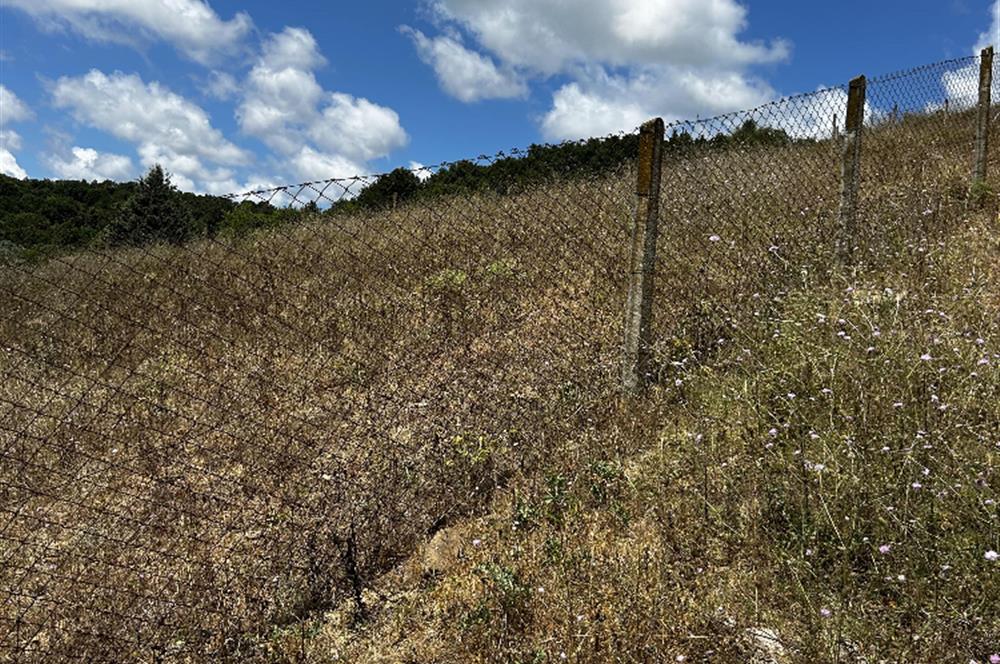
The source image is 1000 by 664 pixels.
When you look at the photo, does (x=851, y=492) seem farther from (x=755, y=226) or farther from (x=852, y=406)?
(x=755, y=226)

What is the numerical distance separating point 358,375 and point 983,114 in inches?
255

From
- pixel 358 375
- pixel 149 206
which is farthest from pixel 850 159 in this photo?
pixel 149 206

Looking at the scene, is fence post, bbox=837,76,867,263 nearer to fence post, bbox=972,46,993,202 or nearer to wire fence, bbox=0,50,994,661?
wire fence, bbox=0,50,994,661

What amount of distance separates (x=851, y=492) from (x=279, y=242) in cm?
921

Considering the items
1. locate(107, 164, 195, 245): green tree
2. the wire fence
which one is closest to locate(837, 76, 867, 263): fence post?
the wire fence

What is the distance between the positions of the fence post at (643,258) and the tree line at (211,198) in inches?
17.5

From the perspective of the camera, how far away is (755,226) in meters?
5.99

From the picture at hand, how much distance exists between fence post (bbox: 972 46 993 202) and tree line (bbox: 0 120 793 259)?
70.5 inches

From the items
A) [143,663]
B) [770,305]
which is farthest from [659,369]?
[143,663]

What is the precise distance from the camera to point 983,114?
613cm

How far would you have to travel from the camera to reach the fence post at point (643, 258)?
4.04 metres

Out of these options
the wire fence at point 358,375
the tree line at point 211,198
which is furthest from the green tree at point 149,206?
the wire fence at point 358,375

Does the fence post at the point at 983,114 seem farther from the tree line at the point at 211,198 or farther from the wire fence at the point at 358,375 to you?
the tree line at the point at 211,198

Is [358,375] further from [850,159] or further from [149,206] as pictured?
[149,206]
